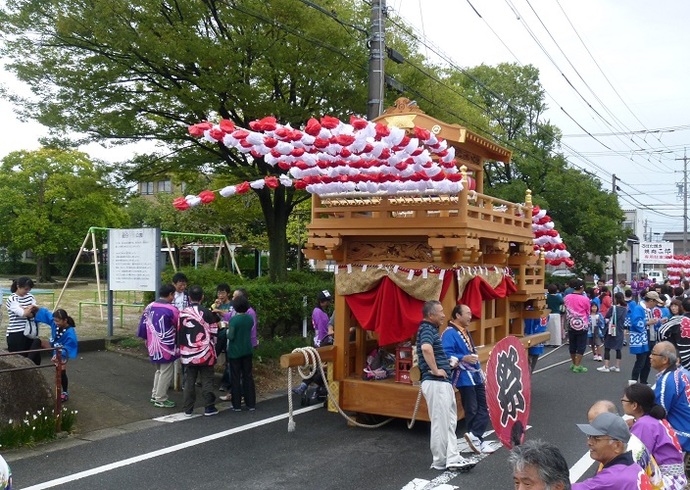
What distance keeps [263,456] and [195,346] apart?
2382mm

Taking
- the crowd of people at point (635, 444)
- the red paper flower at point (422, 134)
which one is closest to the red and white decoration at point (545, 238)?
the red paper flower at point (422, 134)

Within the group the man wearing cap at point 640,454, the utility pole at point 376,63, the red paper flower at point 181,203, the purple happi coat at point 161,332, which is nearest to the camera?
the man wearing cap at point 640,454

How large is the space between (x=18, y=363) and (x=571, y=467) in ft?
21.8

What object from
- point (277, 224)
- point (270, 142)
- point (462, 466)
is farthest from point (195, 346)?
point (277, 224)

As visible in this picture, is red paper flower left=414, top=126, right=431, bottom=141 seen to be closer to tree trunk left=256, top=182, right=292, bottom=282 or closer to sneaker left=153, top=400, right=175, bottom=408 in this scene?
sneaker left=153, top=400, right=175, bottom=408

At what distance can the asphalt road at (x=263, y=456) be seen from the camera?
6188mm

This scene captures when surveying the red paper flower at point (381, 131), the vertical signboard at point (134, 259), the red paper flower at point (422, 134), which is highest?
the red paper flower at point (422, 134)

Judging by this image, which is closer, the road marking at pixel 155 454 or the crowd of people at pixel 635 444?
the crowd of people at pixel 635 444

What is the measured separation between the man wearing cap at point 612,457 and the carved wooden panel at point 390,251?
4797 mm

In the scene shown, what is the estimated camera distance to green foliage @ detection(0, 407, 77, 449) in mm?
7031

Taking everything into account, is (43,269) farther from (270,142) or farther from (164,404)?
(270,142)

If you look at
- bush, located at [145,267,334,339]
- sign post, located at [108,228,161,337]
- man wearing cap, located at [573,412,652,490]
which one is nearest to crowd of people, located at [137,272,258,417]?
sign post, located at [108,228,161,337]

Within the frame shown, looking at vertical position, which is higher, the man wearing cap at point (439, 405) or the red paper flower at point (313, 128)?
the red paper flower at point (313, 128)

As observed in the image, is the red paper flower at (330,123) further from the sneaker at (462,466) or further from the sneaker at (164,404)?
the sneaker at (164,404)
